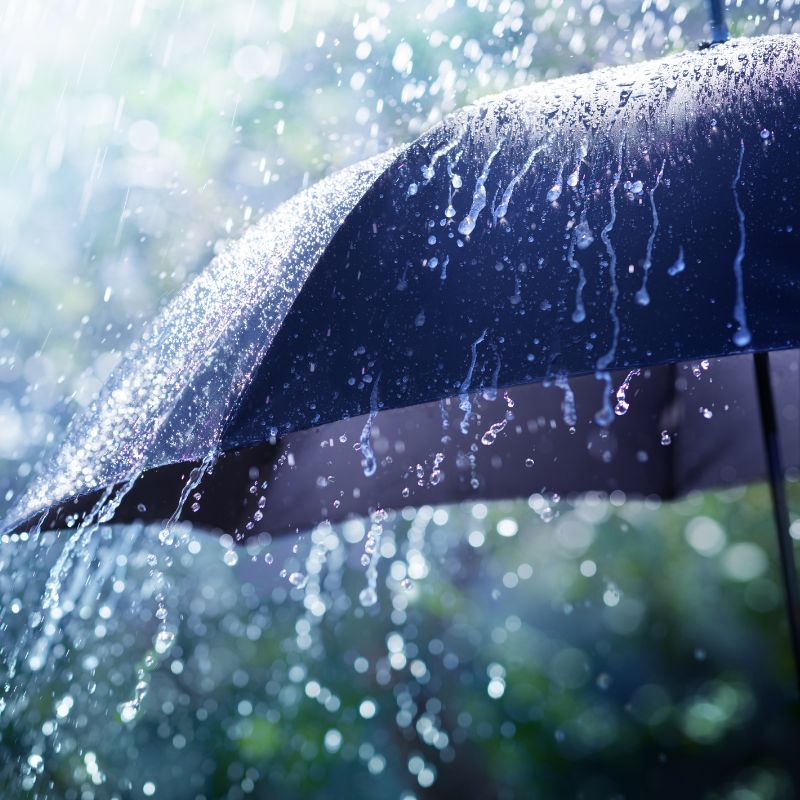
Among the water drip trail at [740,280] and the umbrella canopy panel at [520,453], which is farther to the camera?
the umbrella canopy panel at [520,453]

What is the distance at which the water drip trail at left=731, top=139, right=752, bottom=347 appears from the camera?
1.15m

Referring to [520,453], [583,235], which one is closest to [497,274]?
[583,235]

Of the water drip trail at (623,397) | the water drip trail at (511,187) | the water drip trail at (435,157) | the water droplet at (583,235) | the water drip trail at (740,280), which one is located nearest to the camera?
the water drip trail at (740,280)

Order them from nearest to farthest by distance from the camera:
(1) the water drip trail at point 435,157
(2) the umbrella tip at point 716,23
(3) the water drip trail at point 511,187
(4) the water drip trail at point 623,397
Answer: (3) the water drip trail at point 511,187 → (1) the water drip trail at point 435,157 → (2) the umbrella tip at point 716,23 → (4) the water drip trail at point 623,397

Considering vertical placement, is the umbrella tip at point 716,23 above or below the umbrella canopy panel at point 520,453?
above

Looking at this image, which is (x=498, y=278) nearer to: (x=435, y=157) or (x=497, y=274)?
(x=497, y=274)

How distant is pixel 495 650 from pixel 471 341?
8212 mm

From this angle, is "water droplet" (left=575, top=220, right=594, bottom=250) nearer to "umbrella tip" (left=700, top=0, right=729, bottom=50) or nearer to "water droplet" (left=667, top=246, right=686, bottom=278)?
"water droplet" (left=667, top=246, right=686, bottom=278)

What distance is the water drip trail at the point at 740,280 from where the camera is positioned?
3.77 ft

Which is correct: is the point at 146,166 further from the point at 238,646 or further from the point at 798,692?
the point at 798,692

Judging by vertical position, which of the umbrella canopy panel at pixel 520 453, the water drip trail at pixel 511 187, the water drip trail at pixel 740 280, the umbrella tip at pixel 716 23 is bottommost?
the umbrella canopy panel at pixel 520 453

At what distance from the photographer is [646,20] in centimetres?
757

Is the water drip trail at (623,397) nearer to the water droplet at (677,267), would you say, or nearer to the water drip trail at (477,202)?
the water drip trail at (477,202)

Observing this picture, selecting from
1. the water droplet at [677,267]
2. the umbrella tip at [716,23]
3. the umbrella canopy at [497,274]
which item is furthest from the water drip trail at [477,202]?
the umbrella tip at [716,23]
